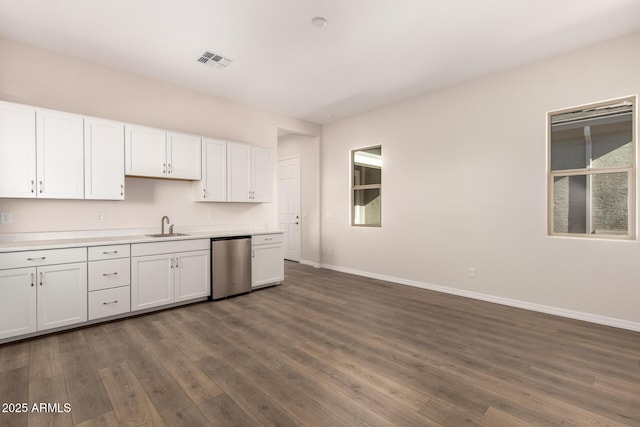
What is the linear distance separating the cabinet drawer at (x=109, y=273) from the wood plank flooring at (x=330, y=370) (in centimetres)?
44

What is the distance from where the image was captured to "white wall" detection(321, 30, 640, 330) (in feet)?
10.7

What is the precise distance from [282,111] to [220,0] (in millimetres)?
2933

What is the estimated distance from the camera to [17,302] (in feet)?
8.98

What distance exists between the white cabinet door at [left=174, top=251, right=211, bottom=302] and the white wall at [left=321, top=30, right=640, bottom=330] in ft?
9.19

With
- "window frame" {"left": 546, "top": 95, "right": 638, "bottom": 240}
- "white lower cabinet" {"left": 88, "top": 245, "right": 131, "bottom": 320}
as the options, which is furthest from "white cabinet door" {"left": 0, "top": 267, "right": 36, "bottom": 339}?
"window frame" {"left": 546, "top": 95, "right": 638, "bottom": 240}

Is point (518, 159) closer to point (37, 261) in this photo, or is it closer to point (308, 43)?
point (308, 43)

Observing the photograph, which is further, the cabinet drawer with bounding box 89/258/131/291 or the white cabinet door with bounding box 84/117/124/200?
the white cabinet door with bounding box 84/117/124/200

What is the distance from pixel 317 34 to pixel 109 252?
3.19m

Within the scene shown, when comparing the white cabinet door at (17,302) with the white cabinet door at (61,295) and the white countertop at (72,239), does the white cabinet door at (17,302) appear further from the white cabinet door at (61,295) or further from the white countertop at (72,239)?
the white countertop at (72,239)

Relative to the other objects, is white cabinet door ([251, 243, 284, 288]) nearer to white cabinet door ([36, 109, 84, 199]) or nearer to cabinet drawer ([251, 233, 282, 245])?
cabinet drawer ([251, 233, 282, 245])

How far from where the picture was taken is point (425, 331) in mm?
3047

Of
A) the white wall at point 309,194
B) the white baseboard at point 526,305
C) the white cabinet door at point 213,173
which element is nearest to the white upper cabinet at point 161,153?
the white cabinet door at point 213,173

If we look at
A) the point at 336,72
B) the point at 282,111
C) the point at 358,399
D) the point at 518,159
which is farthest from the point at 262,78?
the point at 358,399

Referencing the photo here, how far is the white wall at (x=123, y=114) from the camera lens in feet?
10.5
